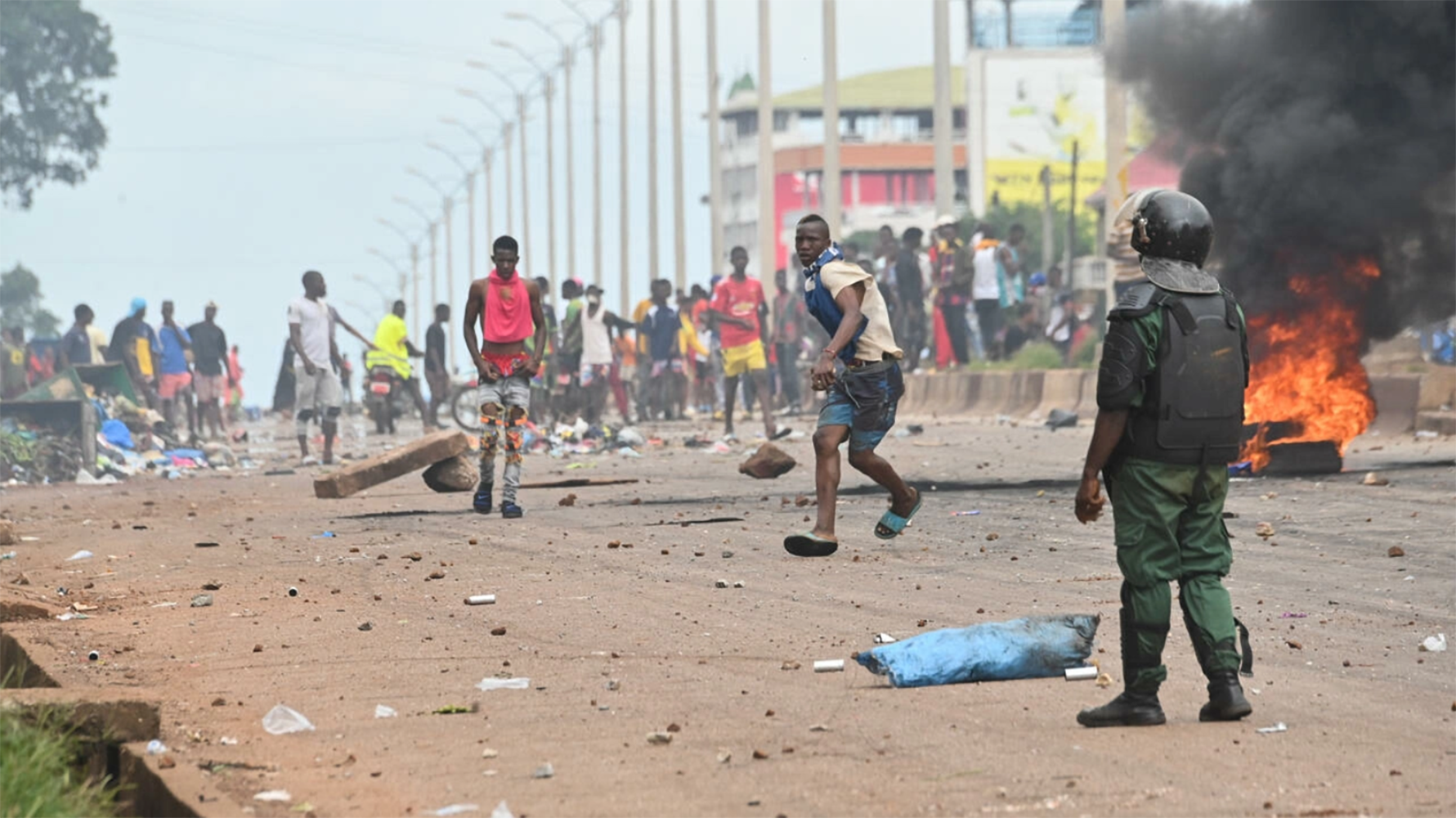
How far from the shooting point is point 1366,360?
2220cm

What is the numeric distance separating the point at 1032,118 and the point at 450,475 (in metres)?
91.1

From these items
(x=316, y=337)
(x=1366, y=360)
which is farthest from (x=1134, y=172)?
(x=316, y=337)

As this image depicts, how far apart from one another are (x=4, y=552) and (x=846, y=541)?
501cm

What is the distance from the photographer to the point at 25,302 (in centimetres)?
7594

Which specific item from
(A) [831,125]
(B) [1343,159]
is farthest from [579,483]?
(A) [831,125]

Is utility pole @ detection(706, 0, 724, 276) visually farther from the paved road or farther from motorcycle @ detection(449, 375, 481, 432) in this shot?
the paved road

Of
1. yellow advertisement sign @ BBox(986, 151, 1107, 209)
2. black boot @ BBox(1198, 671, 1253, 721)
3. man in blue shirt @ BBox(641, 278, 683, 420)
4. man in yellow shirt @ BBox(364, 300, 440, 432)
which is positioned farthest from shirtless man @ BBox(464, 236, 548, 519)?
yellow advertisement sign @ BBox(986, 151, 1107, 209)

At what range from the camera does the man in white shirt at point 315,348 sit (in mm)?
20422

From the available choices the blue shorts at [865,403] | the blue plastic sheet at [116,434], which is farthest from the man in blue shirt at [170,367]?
the blue shorts at [865,403]

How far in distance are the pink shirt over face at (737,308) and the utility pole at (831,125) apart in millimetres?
16757

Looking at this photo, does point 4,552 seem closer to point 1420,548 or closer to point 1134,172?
point 1420,548

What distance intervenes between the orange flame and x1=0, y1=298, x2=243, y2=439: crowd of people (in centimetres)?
1598

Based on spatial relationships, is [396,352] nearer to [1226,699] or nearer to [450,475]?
[450,475]

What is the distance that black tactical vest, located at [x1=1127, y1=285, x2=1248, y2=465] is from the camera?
607 centimetres
